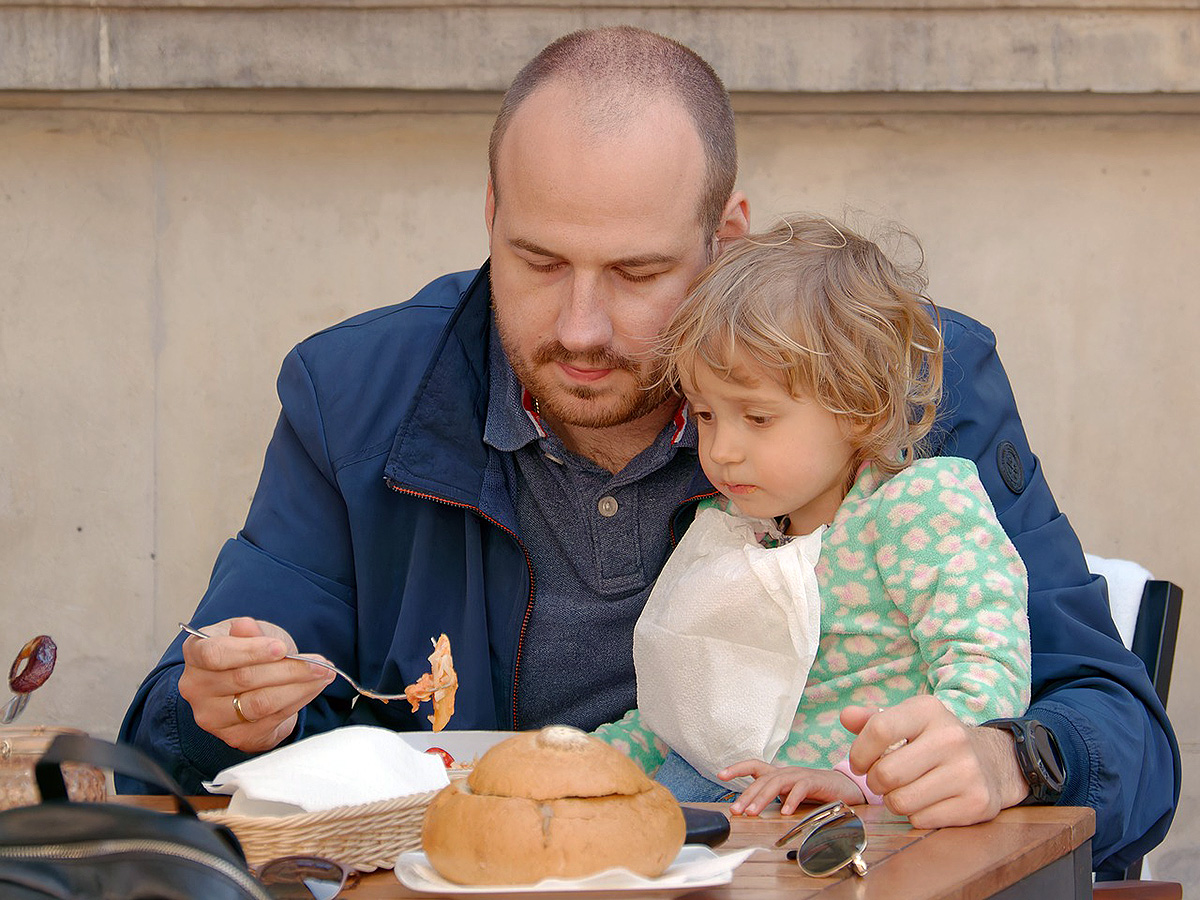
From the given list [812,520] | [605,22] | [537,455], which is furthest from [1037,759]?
[605,22]

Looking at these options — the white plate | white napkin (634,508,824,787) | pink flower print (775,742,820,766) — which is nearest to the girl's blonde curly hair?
white napkin (634,508,824,787)

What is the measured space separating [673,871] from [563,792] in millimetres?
126

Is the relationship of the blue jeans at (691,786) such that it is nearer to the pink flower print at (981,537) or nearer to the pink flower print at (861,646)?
the pink flower print at (861,646)

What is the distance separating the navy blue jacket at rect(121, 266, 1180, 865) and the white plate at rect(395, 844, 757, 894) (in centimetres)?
99

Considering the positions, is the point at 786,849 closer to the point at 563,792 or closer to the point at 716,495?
the point at 563,792

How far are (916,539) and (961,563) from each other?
0.26 ft

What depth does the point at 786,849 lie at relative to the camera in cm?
147

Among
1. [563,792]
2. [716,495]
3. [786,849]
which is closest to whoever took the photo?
[563,792]

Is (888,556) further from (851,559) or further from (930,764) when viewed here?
(930,764)

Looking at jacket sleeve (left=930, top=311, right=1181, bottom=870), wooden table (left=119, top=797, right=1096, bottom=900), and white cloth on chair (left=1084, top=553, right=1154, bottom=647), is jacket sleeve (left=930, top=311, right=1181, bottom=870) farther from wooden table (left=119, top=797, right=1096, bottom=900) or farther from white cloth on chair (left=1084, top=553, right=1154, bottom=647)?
white cloth on chair (left=1084, top=553, right=1154, bottom=647)

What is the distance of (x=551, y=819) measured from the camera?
1.24 meters

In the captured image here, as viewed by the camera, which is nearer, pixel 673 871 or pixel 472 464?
pixel 673 871

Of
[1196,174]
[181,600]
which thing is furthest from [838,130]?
[181,600]

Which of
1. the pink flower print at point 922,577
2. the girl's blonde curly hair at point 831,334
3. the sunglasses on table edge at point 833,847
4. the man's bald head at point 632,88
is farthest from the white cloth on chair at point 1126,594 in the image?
the sunglasses on table edge at point 833,847
